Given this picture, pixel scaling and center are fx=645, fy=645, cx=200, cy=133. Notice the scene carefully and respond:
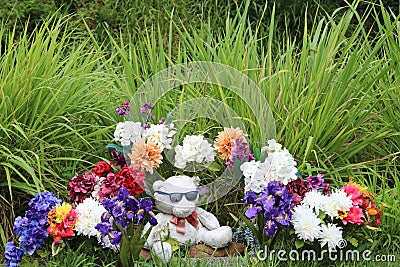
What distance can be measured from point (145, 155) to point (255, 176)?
59cm

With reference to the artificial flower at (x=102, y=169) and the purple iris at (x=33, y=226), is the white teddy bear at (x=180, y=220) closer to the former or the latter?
the artificial flower at (x=102, y=169)

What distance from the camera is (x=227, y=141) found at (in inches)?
135

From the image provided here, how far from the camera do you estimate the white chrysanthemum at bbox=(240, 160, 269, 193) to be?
3.19m

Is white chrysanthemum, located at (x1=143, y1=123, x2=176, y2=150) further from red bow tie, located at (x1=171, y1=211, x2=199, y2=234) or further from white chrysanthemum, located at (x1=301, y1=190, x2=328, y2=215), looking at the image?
white chrysanthemum, located at (x1=301, y1=190, x2=328, y2=215)

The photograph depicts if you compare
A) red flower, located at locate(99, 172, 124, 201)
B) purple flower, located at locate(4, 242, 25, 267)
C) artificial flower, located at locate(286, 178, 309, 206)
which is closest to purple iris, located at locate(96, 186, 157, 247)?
red flower, located at locate(99, 172, 124, 201)

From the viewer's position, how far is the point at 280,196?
10.1ft

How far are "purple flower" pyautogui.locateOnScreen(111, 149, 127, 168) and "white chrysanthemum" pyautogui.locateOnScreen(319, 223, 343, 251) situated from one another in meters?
1.15

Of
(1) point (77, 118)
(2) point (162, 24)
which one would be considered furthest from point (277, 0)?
(1) point (77, 118)

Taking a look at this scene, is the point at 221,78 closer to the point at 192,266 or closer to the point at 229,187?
the point at 229,187

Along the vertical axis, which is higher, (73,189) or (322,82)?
(322,82)

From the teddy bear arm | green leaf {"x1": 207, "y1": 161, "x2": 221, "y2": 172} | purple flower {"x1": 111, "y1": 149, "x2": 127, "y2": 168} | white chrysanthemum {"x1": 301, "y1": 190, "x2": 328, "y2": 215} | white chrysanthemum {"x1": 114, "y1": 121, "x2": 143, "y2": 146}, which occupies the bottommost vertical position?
the teddy bear arm

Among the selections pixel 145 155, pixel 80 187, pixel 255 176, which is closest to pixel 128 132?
pixel 145 155

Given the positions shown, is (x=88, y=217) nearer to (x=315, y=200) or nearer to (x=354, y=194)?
(x=315, y=200)

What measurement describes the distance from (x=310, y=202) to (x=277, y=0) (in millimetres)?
3754
